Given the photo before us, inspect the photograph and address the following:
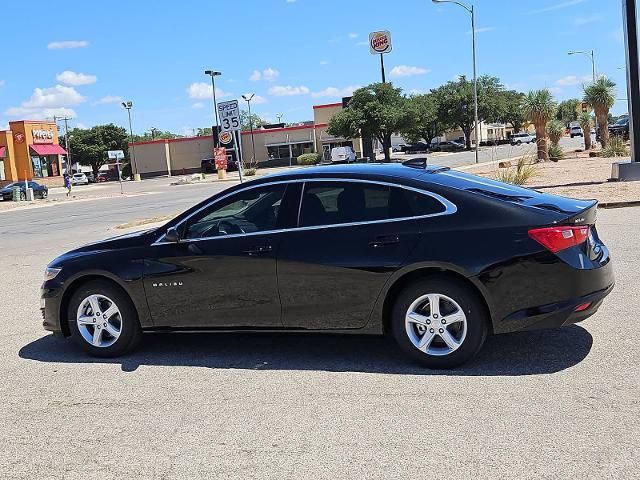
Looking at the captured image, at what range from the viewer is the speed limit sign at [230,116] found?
16109mm

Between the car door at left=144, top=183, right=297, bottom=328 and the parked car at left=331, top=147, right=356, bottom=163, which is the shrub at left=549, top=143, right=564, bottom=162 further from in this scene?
the car door at left=144, top=183, right=297, bottom=328

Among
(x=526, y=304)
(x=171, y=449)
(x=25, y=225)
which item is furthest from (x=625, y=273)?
(x=25, y=225)

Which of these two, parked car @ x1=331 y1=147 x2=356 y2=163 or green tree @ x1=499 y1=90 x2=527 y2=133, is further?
green tree @ x1=499 y1=90 x2=527 y2=133

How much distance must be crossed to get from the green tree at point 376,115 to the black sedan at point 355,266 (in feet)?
185

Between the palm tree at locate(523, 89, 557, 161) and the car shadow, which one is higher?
the palm tree at locate(523, 89, 557, 161)

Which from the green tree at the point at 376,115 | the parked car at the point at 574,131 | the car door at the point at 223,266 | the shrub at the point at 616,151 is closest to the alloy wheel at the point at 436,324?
the car door at the point at 223,266

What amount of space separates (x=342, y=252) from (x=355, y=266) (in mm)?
155

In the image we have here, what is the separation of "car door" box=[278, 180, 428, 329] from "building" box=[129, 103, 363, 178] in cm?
7024

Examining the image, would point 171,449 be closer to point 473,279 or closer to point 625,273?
point 473,279

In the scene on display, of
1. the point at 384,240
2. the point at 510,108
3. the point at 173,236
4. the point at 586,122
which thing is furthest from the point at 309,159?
the point at 384,240

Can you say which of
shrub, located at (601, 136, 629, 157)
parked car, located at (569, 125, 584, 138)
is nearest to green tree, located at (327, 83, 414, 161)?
shrub, located at (601, 136, 629, 157)

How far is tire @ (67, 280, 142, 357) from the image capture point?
5.88 metres

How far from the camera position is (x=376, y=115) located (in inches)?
2406

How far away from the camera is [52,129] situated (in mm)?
74812
